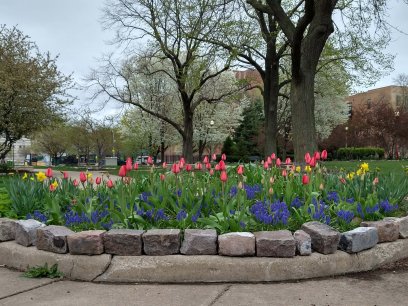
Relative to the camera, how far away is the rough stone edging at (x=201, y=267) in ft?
12.5

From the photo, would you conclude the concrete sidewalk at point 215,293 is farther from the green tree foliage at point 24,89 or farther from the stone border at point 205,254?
the green tree foliage at point 24,89

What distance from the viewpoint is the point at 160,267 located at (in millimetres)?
3877

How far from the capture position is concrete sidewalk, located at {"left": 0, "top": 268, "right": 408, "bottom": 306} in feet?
11.0

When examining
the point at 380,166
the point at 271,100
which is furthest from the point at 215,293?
the point at 380,166

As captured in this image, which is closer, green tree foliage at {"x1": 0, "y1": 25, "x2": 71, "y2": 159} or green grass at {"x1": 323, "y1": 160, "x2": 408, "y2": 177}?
green grass at {"x1": 323, "y1": 160, "x2": 408, "y2": 177}

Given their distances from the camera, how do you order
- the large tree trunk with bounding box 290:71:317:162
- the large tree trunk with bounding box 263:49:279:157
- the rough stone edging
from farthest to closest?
the large tree trunk with bounding box 263:49:279:157 < the large tree trunk with bounding box 290:71:317:162 < the rough stone edging

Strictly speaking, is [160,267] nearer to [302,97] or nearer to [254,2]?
[302,97]

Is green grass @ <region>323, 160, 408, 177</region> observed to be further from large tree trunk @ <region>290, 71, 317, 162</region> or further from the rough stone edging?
the rough stone edging

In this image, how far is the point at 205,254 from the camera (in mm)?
3926

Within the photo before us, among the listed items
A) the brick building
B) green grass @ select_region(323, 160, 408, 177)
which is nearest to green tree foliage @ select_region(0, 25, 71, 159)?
green grass @ select_region(323, 160, 408, 177)

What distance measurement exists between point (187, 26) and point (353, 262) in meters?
19.6

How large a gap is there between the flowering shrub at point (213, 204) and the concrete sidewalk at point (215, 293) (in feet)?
2.28

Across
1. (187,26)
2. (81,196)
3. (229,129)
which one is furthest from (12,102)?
(229,129)

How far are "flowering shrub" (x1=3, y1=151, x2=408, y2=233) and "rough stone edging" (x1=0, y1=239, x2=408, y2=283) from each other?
1.48 feet
